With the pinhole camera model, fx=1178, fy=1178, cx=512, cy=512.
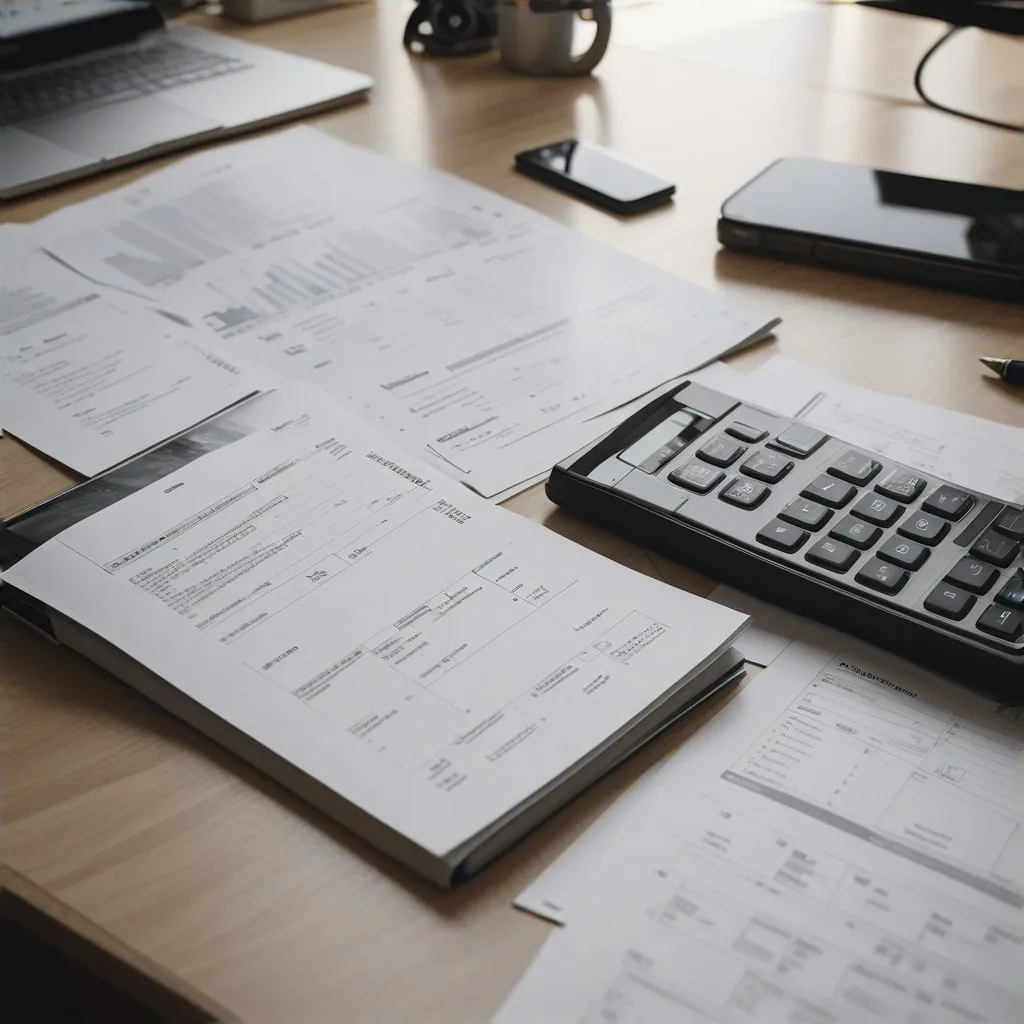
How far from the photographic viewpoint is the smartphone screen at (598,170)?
0.91 metres

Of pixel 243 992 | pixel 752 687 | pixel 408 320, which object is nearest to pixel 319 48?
pixel 408 320

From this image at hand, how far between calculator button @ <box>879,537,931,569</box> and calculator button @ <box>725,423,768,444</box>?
95 mm

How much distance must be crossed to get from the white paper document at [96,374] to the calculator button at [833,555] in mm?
325

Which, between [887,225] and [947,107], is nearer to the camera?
[887,225]

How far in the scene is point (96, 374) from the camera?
69 cm

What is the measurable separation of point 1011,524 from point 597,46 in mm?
779

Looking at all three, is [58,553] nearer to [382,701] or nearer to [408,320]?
[382,701]

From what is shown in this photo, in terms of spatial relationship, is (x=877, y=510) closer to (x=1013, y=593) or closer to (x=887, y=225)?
(x=1013, y=593)

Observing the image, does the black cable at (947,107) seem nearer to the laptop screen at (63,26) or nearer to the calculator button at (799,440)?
the calculator button at (799,440)

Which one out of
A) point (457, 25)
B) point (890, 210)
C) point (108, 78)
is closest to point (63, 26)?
point (108, 78)

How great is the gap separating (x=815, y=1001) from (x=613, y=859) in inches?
3.2

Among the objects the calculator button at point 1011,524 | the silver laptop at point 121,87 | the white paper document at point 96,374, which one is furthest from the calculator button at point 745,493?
the silver laptop at point 121,87

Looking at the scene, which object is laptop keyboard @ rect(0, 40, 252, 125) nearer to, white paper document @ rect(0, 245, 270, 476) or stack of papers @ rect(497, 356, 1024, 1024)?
white paper document @ rect(0, 245, 270, 476)

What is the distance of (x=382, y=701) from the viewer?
0.46 m
